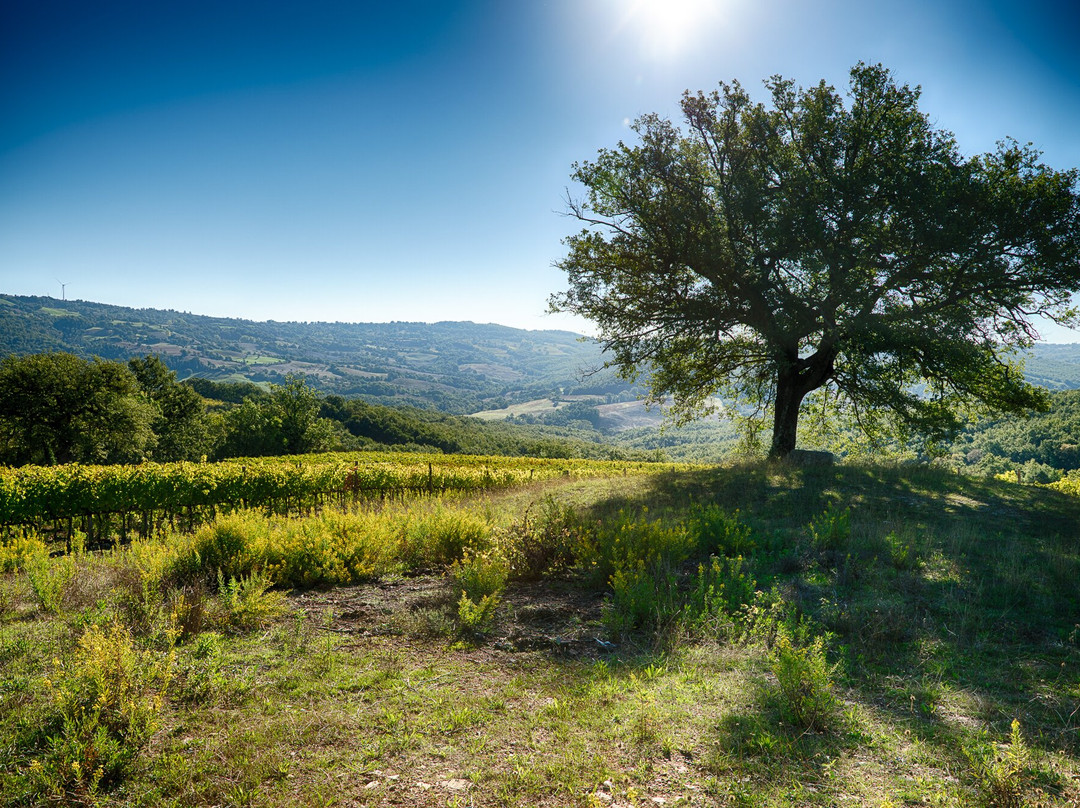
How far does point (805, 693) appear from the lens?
3.65 meters

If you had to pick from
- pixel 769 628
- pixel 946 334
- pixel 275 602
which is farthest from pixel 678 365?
pixel 275 602

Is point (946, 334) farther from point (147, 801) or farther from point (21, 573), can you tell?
point (21, 573)

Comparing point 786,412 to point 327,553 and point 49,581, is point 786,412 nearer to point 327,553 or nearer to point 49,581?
point 327,553

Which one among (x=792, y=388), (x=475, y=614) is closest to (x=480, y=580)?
(x=475, y=614)

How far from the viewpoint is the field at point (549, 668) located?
2.89 meters

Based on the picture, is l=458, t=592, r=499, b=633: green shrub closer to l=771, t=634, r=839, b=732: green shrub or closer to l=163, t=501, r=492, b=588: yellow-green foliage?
l=163, t=501, r=492, b=588: yellow-green foliage

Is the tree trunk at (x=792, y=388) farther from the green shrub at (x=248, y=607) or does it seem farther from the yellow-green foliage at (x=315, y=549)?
the green shrub at (x=248, y=607)

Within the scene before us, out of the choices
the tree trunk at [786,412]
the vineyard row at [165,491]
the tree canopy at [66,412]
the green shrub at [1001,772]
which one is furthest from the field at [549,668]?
the tree canopy at [66,412]

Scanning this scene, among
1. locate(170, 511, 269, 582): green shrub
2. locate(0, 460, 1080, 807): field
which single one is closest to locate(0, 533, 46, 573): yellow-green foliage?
locate(0, 460, 1080, 807): field

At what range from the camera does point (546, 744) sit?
3.26m

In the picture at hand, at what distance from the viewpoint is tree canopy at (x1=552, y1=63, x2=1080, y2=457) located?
12031mm

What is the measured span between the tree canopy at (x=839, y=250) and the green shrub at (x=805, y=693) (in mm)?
11403

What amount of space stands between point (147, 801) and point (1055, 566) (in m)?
9.15

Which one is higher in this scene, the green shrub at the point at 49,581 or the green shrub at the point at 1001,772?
the green shrub at the point at 1001,772
